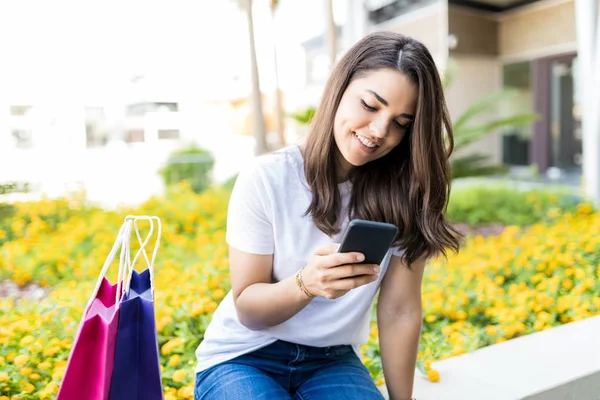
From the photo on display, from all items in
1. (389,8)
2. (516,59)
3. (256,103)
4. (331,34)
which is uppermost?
(389,8)

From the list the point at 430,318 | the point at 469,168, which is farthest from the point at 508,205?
the point at 430,318

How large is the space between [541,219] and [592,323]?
3.61 m

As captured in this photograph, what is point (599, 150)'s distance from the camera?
5453 mm

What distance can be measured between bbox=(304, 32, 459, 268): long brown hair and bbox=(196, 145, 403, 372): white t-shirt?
5 cm

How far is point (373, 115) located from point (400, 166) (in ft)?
0.78

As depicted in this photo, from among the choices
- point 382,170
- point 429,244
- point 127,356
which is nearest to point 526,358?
point 429,244

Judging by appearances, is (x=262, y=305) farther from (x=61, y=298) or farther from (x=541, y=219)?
(x=541, y=219)

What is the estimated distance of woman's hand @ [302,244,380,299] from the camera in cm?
116

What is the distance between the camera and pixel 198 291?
257cm

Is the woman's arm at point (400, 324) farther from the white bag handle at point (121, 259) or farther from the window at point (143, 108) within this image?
the window at point (143, 108)

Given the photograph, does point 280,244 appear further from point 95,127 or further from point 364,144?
point 95,127

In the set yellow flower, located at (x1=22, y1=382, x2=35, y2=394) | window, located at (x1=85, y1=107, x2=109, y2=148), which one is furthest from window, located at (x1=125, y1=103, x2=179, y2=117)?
yellow flower, located at (x1=22, y1=382, x2=35, y2=394)

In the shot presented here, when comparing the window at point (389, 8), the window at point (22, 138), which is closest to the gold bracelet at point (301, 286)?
the window at point (22, 138)

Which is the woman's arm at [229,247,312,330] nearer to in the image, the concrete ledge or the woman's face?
the woman's face
